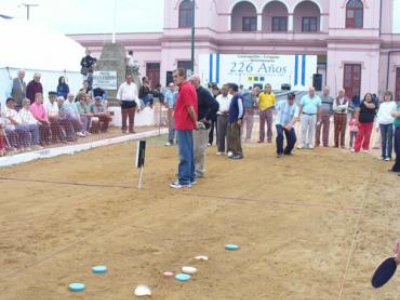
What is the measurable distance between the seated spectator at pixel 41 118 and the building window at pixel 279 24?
37.1 meters

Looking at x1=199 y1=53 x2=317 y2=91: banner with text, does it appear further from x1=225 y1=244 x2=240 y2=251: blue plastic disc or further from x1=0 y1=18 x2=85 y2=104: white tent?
x1=225 y1=244 x2=240 y2=251: blue plastic disc

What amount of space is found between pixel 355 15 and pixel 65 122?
109 feet

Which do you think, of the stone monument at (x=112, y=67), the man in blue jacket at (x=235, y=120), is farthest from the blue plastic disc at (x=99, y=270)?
the stone monument at (x=112, y=67)

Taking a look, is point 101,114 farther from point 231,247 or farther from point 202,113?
point 231,247

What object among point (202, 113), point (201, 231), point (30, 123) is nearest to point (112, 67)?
point (30, 123)

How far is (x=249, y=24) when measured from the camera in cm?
5125

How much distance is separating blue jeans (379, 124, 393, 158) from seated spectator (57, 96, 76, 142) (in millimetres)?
7580

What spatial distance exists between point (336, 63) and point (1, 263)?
135ft

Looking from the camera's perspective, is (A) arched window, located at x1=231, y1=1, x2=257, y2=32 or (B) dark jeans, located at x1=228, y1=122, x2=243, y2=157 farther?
(A) arched window, located at x1=231, y1=1, x2=257, y2=32

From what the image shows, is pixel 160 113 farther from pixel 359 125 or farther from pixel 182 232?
pixel 182 232

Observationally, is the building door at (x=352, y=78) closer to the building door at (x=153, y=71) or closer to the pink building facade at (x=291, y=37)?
the pink building facade at (x=291, y=37)

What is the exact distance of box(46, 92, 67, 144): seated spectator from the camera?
16.2 meters

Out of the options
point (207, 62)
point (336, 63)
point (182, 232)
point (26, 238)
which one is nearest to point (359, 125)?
point (182, 232)

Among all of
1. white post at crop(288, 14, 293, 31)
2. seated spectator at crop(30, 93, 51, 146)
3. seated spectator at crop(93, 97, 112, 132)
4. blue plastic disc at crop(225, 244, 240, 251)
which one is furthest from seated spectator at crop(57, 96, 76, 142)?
white post at crop(288, 14, 293, 31)
